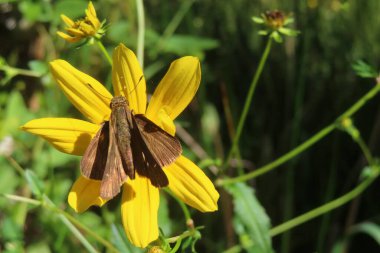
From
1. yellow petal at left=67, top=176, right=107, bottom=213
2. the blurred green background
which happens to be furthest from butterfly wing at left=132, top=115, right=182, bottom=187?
the blurred green background

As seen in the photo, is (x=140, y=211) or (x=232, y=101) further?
(x=232, y=101)

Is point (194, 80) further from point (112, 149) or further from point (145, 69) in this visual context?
point (145, 69)

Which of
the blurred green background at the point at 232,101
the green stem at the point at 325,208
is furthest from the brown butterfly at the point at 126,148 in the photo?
the blurred green background at the point at 232,101

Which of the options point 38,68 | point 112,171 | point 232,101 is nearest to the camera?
point 112,171

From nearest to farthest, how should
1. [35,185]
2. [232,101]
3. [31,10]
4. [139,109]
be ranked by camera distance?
[139,109] → [35,185] → [31,10] → [232,101]

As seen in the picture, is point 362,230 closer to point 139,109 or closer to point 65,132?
point 139,109

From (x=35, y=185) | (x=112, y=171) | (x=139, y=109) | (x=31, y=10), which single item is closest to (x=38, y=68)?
(x=31, y=10)

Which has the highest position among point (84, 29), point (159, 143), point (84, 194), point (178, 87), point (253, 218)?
point (84, 29)
